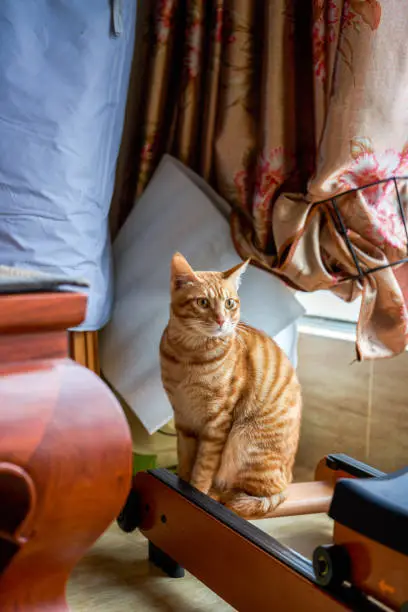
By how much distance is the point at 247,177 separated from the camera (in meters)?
1.43

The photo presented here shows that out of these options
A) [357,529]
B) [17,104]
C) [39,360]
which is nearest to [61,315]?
[39,360]

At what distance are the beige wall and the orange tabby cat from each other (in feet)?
1.15

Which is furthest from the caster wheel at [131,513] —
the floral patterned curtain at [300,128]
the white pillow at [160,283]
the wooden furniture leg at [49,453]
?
the floral patterned curtain at [300,128]

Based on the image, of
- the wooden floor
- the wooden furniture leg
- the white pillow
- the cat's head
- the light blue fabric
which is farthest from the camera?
the white pillow

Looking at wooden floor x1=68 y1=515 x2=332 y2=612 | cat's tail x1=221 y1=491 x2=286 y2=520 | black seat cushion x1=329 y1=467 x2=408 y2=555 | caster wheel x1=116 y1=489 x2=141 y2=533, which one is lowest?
wooden floor x1=68 y1=515 x2=332 y2=612

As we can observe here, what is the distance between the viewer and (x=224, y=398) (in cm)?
117

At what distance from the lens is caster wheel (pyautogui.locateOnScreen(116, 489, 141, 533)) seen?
1.17 meters

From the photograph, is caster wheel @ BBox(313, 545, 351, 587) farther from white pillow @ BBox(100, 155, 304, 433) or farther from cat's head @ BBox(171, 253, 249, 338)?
white pillow @ BBox(100, 155, 304, 433)

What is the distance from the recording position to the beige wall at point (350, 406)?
4.78 ft

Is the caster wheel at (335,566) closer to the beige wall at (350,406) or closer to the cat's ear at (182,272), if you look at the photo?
the cat's ear at (182,272)

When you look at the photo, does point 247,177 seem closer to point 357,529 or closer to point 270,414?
point 270,414

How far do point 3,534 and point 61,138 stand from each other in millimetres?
830

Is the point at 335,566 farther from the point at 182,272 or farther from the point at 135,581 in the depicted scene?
the point at 182,272

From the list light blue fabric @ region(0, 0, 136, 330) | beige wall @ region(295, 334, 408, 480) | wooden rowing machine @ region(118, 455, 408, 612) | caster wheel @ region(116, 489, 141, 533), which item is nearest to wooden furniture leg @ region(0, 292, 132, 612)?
wooden rowing machine @ region(118, 455, 408, 612)
